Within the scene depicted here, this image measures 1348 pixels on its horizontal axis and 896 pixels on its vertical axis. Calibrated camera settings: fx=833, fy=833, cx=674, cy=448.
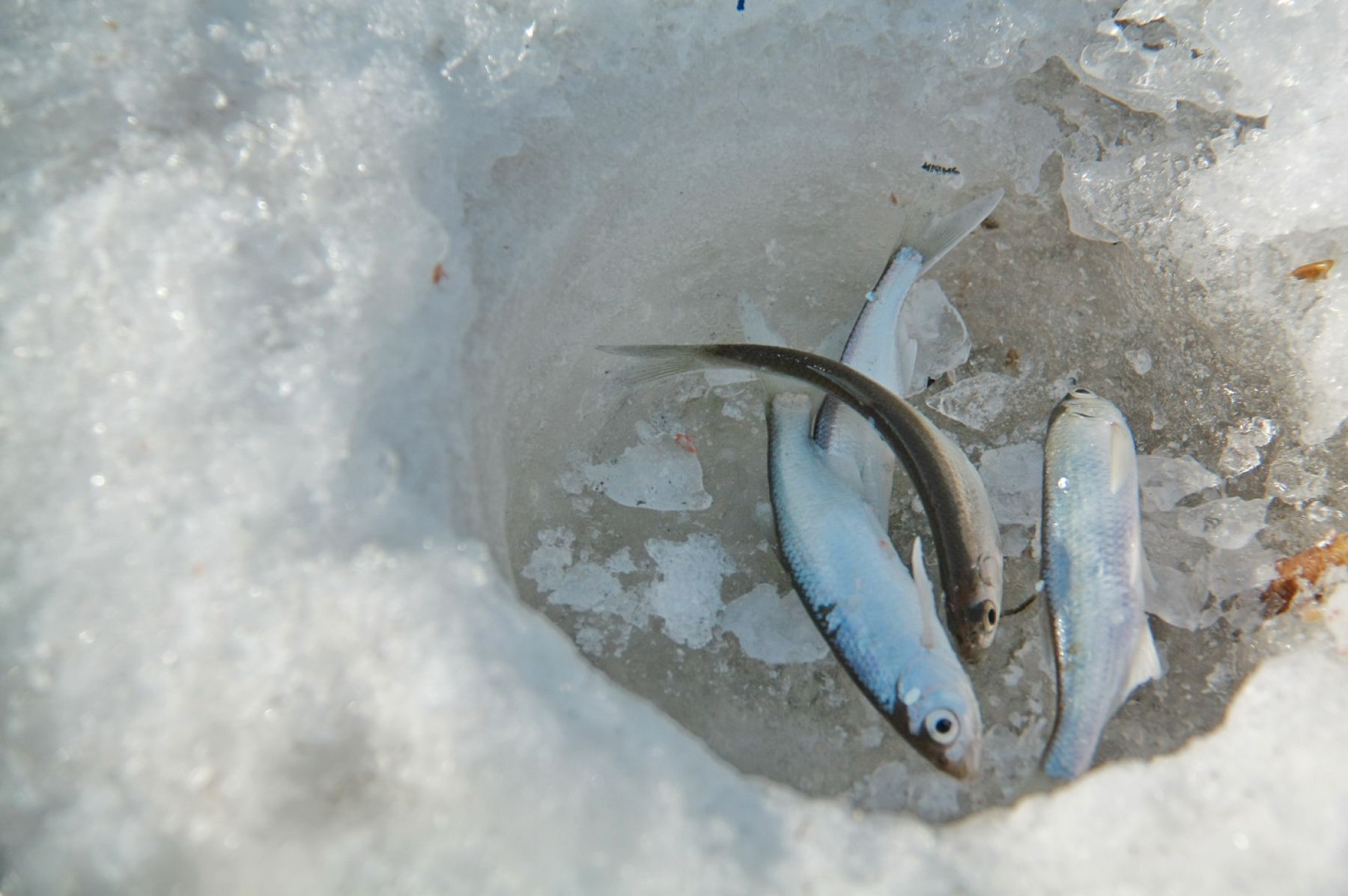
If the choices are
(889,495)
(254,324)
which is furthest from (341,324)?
(889,495)

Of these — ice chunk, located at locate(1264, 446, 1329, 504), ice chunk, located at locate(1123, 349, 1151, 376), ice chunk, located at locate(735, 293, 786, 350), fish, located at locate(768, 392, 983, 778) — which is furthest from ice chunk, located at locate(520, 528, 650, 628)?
ice chunk, located at locate(1264, 446, 1329, 504)

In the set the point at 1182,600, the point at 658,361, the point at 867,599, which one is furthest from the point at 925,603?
the point at 658,361

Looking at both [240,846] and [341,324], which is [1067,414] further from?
[240,846]

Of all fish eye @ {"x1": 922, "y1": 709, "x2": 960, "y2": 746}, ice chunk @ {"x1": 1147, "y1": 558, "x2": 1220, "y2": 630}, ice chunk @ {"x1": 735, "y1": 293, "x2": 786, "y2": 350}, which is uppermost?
ice chunk @ {"x1": 735, "y1": 293, "x2": 786, "y2": 350}

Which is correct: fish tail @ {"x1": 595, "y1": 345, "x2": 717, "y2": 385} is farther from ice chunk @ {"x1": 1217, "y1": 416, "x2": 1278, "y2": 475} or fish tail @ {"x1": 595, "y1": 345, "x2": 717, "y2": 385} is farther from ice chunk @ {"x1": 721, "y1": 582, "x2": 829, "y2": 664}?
ice chunk @ {"x1": 1217, "y1": 416, "x2": 1278, "y2": 475}

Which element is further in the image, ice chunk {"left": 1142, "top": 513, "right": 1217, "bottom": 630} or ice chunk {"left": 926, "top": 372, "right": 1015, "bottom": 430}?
ice chunk {"left": 926, "top": 372, "right": 1015, "bottom": 430}

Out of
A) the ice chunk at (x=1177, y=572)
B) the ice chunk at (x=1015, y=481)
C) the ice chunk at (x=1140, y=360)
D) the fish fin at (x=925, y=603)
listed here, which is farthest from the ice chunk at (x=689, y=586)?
the ice chunk at (x=1140, y=360)

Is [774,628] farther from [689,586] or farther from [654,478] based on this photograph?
[654,478]
